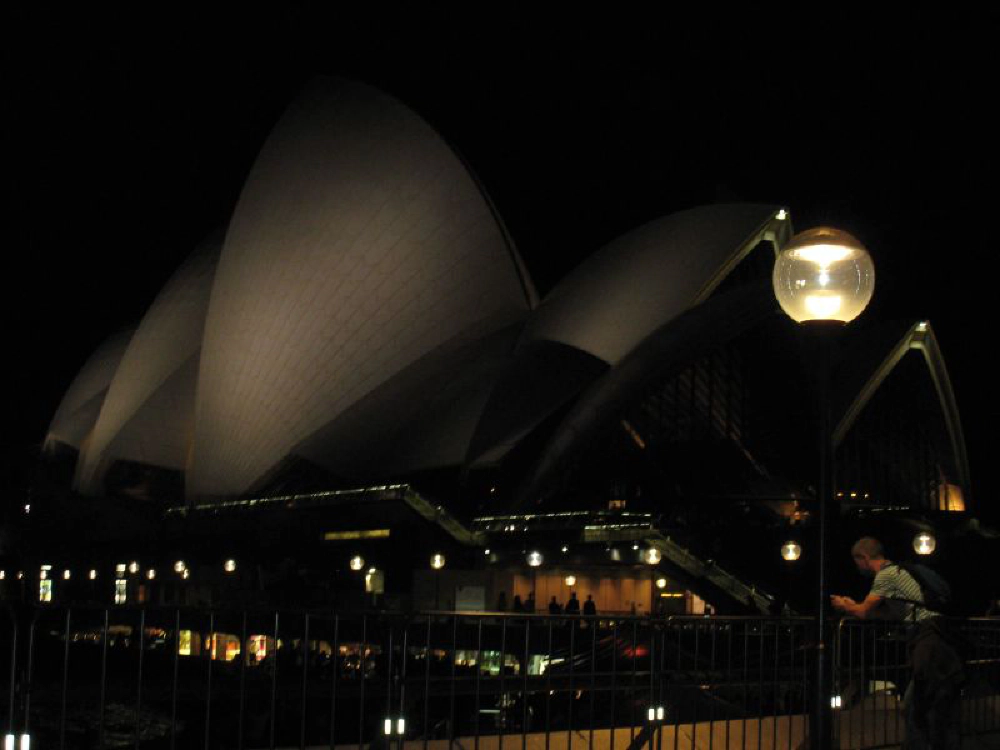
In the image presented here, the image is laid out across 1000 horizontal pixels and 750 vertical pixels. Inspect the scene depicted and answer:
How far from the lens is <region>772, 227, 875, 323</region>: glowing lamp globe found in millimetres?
5371

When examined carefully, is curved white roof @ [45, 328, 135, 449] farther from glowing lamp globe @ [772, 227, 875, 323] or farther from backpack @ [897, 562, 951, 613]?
glowing lamp globe @ [772, 227, 875, 323]

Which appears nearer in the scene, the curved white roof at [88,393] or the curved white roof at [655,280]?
the curved white roof at [655,280]

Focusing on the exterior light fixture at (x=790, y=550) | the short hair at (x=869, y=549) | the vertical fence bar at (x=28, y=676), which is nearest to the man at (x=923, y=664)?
the short hair at (x=869, y=549)

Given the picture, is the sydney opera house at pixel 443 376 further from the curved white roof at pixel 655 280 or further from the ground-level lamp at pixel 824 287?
the ground-level lamp at pixel 824 287

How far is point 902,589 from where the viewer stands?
6672 millimetres

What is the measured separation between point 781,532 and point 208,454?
14252mm

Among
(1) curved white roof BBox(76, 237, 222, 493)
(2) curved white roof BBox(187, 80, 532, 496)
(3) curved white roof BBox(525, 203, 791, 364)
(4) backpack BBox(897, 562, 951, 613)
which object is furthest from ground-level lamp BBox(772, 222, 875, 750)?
(1) curved white roof BBox(76, 237, 222, 493)

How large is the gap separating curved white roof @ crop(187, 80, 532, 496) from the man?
900 inches

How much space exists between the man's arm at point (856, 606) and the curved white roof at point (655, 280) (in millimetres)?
21764

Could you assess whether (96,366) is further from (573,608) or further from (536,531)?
(573,608)

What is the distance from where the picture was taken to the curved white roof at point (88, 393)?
1593 inches

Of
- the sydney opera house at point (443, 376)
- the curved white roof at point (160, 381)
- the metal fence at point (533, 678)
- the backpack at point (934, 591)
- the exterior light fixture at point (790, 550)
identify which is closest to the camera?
the metal fence at point (533, 678)

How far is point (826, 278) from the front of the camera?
538cm

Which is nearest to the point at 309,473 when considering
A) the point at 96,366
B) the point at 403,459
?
the point at 403,459
